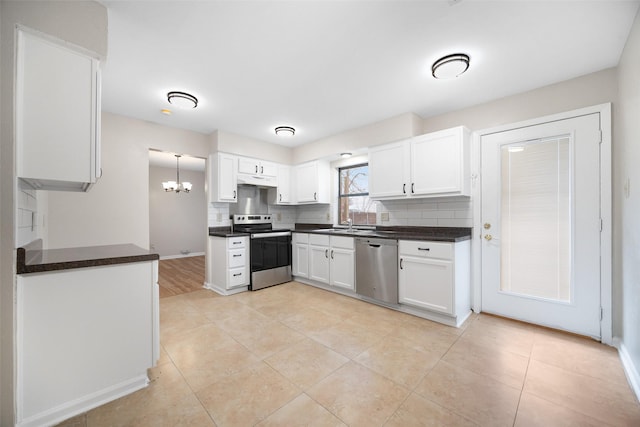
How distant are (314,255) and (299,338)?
5.70ft

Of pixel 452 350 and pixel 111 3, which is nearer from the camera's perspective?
pixel 111 3

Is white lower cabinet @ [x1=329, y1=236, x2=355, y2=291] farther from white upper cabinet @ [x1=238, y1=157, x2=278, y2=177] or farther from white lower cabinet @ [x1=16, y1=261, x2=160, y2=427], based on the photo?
white lower cabinet @ [x1=16, y1=261, x2=160, y2=427]

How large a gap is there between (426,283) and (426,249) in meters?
0.38

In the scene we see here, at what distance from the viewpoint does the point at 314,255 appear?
13.1 feet

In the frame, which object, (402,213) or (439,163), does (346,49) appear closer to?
(439,163)

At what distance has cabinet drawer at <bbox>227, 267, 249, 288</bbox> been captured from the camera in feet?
12.0

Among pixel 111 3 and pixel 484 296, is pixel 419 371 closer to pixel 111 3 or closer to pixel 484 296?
pixel 484 296

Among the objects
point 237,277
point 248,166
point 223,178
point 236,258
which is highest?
point 248,166

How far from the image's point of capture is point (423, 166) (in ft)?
10.00

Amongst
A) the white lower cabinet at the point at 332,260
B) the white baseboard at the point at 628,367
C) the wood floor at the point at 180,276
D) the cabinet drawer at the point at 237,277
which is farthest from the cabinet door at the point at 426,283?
the wood floor at the point at 180,276

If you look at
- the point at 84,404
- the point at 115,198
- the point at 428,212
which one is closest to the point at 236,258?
the point at 115,198

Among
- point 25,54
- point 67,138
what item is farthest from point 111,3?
point 67,138

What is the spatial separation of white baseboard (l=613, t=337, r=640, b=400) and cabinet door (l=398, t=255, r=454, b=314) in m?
1.16

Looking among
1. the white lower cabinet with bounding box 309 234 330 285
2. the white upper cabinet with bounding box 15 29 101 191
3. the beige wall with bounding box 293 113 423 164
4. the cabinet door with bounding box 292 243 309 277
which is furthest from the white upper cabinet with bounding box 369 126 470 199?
the white upper cabinet with bounding box 15 29 101 191
